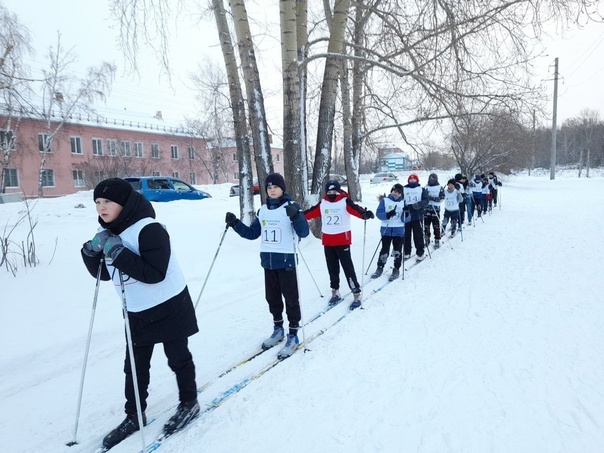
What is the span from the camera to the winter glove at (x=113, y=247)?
7.57 feet

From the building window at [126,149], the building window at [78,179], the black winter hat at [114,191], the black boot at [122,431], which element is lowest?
the black boot at [122,431]

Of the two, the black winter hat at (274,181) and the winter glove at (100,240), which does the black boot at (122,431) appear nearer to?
the winter glove at (100,240)

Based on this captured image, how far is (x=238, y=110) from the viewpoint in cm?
909

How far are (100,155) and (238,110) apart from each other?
93.6 ft

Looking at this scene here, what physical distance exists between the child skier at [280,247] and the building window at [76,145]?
3474cm

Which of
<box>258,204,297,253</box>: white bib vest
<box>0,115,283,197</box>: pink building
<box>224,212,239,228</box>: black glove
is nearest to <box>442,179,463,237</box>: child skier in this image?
<box>258,204,297,253</box>: white bib vest

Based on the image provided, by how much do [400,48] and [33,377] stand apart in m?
8.38

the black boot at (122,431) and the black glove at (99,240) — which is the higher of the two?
the black glove at (99,240)

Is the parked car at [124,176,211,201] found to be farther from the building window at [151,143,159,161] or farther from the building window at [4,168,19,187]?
the building window at [151,143,159,161]

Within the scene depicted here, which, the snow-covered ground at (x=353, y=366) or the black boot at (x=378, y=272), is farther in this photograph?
the black boot at (x=378, y=272)

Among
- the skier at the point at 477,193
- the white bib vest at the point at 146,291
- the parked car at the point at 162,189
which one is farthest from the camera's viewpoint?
the skier at the point at 477,193

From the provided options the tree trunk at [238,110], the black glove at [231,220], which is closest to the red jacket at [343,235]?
the black glove at [231,220]

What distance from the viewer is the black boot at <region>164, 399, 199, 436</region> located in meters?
2.72

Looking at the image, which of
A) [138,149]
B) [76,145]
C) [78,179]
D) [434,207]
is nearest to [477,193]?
[434,207]
